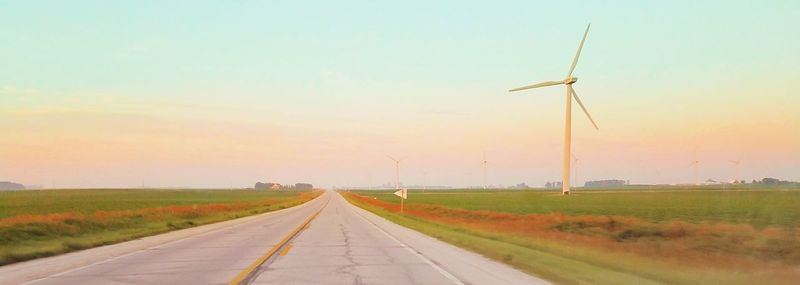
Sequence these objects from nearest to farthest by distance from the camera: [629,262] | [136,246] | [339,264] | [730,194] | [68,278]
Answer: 1. [68,278]
2. [339,264]
3. [629,262]
4. [136,246]
5. [730,194]

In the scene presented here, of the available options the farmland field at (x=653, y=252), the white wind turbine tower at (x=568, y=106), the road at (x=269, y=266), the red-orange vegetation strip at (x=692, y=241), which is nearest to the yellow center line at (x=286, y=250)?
the road at (x=269, y=266)

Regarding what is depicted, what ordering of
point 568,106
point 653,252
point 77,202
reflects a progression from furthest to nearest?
point 77,202 < point 568,106 < point 653,252

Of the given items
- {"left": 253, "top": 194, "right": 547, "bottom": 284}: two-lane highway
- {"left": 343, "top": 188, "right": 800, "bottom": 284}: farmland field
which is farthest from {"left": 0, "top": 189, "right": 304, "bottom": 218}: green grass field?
{"left": 343, "top": 188, "right": 800, "bottom": 284}: farmland field

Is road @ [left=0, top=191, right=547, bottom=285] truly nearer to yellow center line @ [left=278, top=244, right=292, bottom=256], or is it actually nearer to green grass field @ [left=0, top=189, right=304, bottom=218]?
yellow center line @ [left=278, top=244, right=292, bottom=256]

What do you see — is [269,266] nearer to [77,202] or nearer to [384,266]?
[384,266]

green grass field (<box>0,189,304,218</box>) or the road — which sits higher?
the road

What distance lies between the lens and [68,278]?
40.8 feet

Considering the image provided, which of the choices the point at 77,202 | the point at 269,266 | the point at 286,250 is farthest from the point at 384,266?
the point at 77,202

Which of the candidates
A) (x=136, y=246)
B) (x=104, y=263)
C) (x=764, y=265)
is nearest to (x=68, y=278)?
(x=104, y=263)

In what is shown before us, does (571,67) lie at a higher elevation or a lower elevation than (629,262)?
higher

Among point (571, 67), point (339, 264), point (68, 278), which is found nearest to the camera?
point (68, 278)

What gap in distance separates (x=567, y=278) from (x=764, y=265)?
9.73 metres

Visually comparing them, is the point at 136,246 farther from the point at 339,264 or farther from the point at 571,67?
the point at 571,67

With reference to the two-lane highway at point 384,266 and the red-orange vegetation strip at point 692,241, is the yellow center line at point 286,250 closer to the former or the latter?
the two-lane highway at point 384,266
